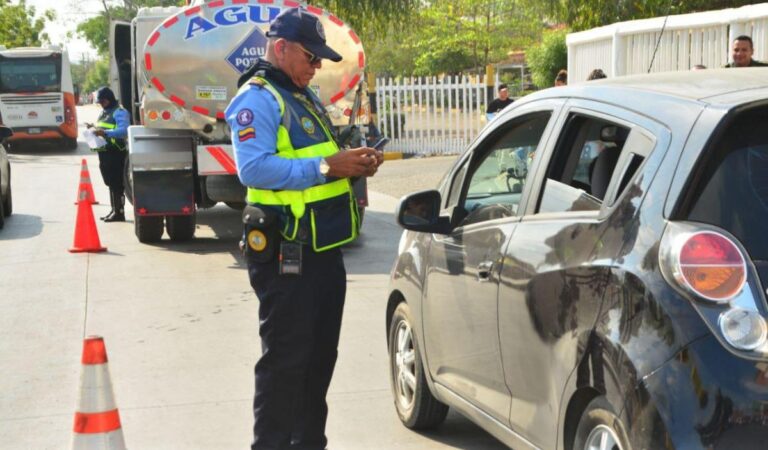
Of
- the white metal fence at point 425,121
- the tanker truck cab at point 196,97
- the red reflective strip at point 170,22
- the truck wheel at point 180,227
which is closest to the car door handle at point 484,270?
the tanker truck cab at point 196,97

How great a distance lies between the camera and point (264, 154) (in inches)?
173

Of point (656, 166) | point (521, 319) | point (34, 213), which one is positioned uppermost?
point (656, 166)

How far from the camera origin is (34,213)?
17.0m

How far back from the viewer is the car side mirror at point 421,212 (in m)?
4.83

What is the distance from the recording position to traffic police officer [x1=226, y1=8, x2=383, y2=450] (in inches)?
174

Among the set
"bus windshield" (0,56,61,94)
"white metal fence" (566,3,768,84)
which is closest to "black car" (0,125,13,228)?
"white metal fence" (566,3,768,84)

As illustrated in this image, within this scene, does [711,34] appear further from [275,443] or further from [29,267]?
[275,443]

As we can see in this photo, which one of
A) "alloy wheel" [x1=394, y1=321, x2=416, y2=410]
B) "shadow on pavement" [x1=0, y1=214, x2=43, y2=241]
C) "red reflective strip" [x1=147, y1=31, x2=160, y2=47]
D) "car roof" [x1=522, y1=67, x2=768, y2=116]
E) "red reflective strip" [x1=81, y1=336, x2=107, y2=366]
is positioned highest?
"red reflective strip" [x1=147, y1=31, x2=160, y2=47]

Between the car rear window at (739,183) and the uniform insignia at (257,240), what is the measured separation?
1.82m

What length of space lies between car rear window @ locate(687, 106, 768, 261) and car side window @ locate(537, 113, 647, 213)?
1.47 feet

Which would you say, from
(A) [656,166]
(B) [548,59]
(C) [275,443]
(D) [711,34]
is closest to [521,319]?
(A) [656,166]

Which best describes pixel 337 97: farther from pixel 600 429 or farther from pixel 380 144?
pixel 600 429

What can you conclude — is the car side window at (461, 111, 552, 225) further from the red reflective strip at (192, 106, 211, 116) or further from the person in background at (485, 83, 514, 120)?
the person in background at (485, 83, 514, 120)

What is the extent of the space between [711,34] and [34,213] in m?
9.95
